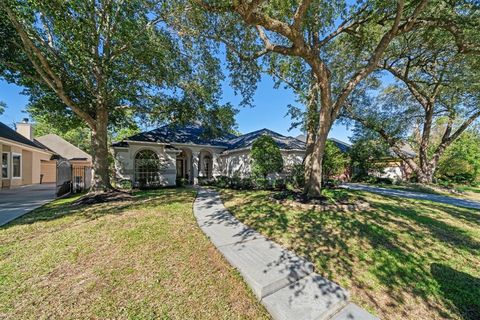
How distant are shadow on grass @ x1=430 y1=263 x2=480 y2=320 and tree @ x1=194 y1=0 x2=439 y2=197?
4.38 metres

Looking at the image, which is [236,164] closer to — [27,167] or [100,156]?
[100,156]

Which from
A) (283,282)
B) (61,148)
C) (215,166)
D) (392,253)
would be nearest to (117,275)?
(283,282)

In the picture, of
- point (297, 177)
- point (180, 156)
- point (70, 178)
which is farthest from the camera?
point (180, 156)

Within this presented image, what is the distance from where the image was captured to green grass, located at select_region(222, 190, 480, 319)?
2.88 m

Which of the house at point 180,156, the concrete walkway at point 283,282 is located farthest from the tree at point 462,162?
the concrete walkway at point 283,282

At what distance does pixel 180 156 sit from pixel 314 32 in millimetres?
13178

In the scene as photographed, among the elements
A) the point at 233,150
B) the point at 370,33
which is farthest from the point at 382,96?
the point at 233,150

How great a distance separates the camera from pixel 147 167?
575 inches

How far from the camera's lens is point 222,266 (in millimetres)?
3496

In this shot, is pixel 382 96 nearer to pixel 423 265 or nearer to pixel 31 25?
pixel 423 265

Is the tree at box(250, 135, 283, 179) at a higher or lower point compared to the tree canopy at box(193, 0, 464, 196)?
lower

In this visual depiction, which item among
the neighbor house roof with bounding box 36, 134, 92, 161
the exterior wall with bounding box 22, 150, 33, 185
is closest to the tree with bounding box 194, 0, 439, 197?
the exterior wall with bounding box 22, 150, 33, 185

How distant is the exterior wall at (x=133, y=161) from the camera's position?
13633mm

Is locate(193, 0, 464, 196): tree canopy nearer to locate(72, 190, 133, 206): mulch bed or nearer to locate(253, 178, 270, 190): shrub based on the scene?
locate(253, 178, 270, 190): shrub
